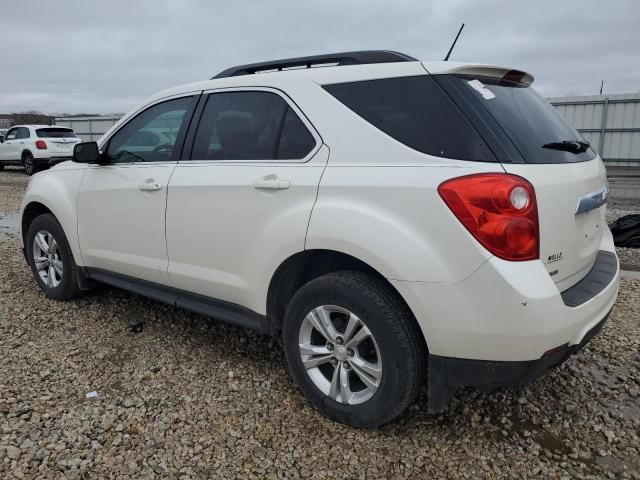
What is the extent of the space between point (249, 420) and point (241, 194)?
3.88ft

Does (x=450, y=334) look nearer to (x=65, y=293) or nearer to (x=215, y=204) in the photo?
(x=215, y=204)

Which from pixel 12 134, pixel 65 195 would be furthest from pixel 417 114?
pixel 12 134

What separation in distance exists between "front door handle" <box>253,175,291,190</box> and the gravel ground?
1.17m

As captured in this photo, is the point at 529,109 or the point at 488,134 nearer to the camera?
the point at 488,134

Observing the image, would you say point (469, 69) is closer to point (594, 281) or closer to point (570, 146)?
point (570, 146)

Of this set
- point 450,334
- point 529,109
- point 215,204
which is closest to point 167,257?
point 215,204

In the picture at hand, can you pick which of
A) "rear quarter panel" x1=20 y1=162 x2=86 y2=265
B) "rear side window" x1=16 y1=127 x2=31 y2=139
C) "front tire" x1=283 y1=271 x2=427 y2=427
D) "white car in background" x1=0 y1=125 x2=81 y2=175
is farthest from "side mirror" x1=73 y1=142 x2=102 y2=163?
"rear side window" x1=16 y1=127 x2=31 y2=139

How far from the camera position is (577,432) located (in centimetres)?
254

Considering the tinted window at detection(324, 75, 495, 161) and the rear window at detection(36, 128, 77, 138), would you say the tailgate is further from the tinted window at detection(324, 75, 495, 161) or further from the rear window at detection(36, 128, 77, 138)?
the rear window at detection(36, 128, 77, 138)

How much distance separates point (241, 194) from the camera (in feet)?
9.07

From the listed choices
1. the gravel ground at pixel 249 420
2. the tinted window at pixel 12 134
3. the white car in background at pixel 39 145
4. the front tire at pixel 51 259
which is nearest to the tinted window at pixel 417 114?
the gravel ground at pixel 249 420

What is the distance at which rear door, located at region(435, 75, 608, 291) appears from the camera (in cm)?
216

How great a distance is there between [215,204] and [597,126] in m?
15.7

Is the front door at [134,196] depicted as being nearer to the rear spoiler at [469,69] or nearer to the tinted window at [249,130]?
the tinted window at [249,130]
